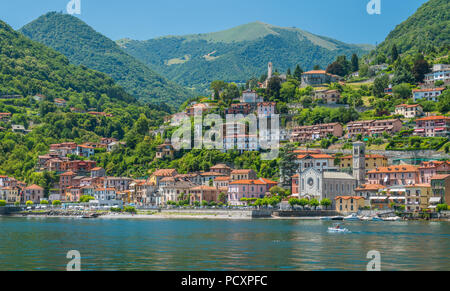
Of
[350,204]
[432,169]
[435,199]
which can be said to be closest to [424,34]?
[432,169]

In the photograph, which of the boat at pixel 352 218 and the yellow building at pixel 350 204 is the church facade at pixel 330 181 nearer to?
the yellow building at pixel 350 204

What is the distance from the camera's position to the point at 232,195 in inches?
4136

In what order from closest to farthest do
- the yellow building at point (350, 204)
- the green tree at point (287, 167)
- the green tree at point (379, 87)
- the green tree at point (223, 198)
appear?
the yellow building at point (350, 204) < the green tree at point (287, 167) < the green tree at point (223, 198) < the green tree at point (379, 87)

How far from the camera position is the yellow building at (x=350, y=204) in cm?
9112

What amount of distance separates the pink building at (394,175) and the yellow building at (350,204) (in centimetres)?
636

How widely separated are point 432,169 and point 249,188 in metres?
28.1

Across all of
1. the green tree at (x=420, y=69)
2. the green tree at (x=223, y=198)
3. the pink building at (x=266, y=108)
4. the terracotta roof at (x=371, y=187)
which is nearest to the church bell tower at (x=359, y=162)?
the terracotta roof at (x=371, y=187)

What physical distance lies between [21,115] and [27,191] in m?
43.9

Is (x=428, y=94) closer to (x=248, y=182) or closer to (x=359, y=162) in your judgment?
(x=359, y=162)

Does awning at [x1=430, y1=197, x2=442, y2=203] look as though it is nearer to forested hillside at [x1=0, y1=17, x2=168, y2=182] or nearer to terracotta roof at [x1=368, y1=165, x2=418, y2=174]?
terracotta roof at [x1=368, y1=165, x2=418, y2=174]

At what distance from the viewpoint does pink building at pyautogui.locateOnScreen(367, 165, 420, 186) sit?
92812mm

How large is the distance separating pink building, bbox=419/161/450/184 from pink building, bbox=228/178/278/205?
23.9 metres

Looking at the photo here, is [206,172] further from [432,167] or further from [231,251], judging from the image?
[231,251]

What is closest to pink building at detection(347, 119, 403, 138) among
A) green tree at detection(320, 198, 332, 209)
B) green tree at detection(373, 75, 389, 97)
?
green tree at detection(373, 75, 389, 97)
